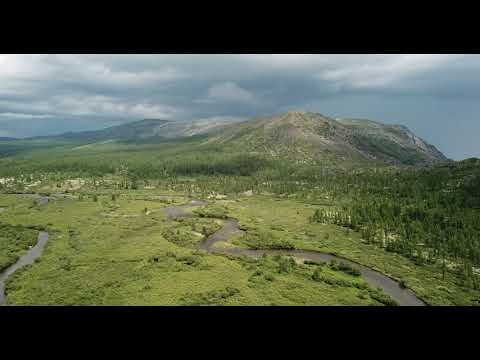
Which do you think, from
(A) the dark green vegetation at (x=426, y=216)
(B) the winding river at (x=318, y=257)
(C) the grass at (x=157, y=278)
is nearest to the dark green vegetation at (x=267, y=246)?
(C) the grass at (x=157, y=278)

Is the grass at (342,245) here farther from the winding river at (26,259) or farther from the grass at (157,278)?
the winding river at (26,259)

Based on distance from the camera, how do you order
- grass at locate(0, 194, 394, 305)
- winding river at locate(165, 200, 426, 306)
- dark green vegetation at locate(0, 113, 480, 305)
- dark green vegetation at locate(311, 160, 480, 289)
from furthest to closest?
1. dark green vegetation at locate(311, 160, 480, 289)
2. winding river at locate(165, 200, 426, 306)
3. dark green vegetation at locate(0, 113, 480, 305)
4. grass at locate(0, 194, 394, 305)

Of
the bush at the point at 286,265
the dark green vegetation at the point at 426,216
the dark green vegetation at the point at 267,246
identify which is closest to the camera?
the dark green vegetation at the point at 267,246

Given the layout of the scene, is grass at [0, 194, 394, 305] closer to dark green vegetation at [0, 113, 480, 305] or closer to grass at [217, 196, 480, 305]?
dark green vegetation at [0, 113, 480, 305]

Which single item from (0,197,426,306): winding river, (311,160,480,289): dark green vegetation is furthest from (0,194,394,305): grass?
(311,160,480,289): dark green vegetation

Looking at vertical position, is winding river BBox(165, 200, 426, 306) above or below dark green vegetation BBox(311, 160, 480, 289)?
below

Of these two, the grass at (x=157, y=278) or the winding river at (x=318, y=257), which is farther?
the winding river at (x=318, y=257)

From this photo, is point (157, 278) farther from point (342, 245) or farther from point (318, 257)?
point (342, 245)

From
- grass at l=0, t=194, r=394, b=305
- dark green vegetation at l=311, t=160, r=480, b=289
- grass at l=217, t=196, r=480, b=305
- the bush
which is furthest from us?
dark green vegetation at l=311, t=160, r=480, b=289

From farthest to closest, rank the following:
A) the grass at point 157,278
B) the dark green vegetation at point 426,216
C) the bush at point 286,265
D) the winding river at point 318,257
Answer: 1. the dark green vegetation at point 426,216
2. the bush at point 286,265
3. the winding river at point 318,257
4. the grass at point 157,278
